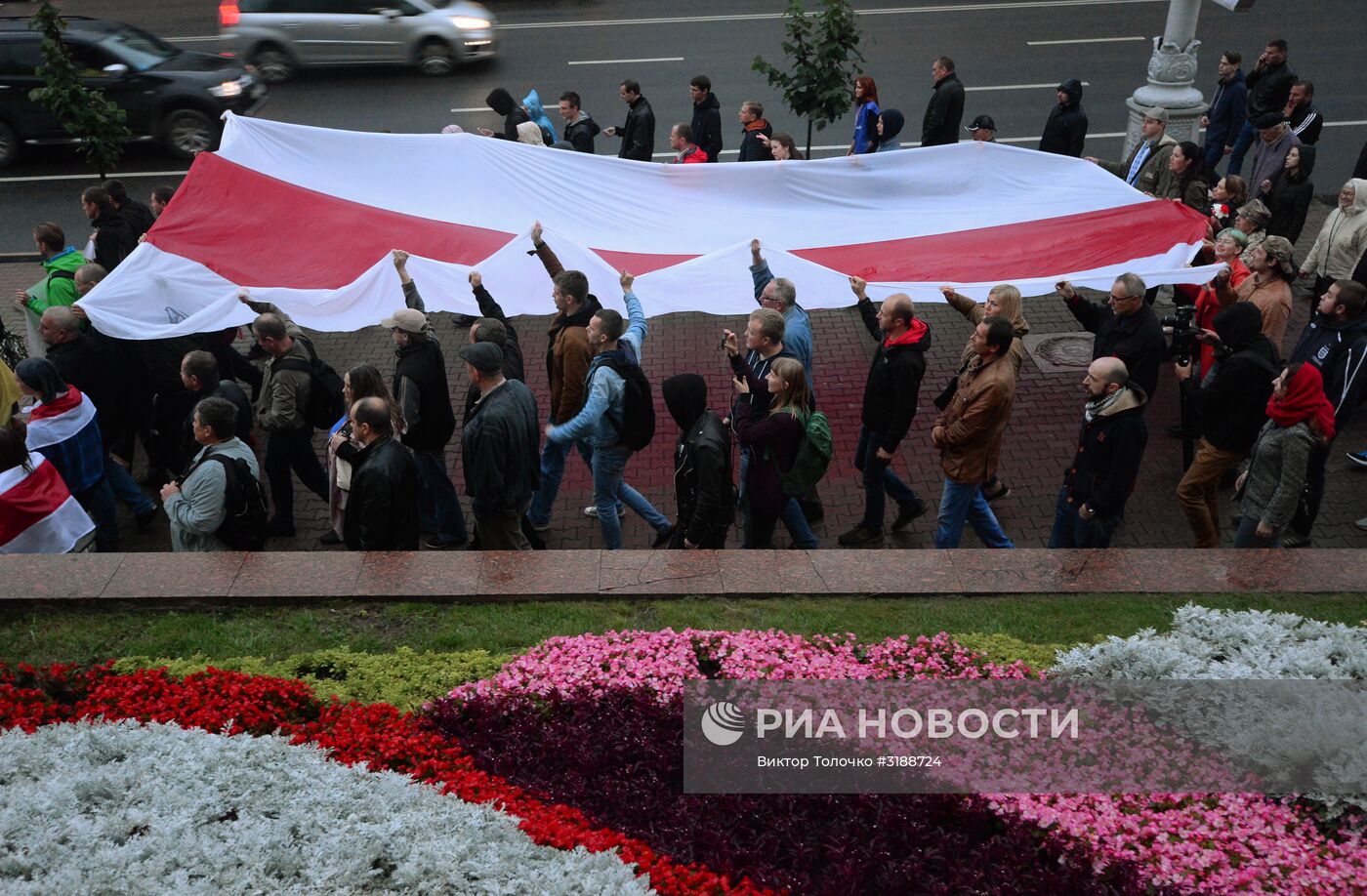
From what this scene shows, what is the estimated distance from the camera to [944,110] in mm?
13508

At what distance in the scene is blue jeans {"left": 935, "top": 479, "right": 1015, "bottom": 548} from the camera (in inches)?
290

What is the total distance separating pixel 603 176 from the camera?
10102 millimetres

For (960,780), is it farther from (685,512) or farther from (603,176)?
(603,176)

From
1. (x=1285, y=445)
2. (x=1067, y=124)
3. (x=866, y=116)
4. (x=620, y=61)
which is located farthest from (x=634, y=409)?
(x=620, y=61)

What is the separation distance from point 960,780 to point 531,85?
16.3 meters

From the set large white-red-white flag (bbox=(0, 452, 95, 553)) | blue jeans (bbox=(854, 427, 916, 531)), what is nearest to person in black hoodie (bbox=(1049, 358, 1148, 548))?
blue jeans (bbox=(854, 427, 916, 531))

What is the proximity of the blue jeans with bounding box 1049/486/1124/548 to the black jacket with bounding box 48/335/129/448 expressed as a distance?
20.8ft

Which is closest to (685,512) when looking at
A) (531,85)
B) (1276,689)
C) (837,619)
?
(837,619)

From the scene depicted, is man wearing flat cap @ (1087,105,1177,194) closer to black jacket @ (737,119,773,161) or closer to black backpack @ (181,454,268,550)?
black jacket @ (737,119,773,161)

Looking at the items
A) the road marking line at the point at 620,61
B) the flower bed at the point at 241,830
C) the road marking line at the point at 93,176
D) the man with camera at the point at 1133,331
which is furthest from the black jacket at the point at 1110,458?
the road marking line at the point at 620,61

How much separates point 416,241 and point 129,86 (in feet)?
29.9

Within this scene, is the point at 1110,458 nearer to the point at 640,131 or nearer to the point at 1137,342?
the point at 1137,342

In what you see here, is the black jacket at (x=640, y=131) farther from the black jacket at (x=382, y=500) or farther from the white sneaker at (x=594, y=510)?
the black jacket at (x=382, y=500)

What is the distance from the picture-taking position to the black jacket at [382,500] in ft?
21.3
